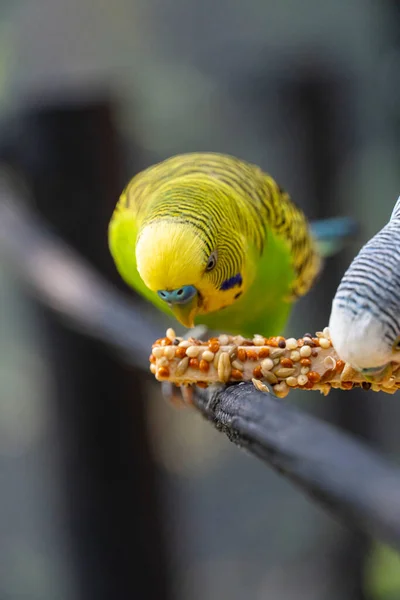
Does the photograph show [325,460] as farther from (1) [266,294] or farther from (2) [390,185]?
(2) [390,185]

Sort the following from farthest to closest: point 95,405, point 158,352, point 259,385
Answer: point 95,405, point 158,352, point 259,385

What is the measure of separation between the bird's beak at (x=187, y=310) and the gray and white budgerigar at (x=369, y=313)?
0.53m

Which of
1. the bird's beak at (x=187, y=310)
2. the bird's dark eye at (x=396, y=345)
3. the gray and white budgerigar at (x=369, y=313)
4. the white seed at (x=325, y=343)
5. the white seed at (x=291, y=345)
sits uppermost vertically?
the gray and white budgerigar at (x=369, y=313)

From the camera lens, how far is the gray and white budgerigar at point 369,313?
99 centimetres

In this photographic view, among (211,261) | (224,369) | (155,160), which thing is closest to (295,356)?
(224,369)

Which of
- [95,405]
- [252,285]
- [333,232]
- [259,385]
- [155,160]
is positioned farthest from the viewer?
[155,160]

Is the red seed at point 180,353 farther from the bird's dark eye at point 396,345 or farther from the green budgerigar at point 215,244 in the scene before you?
the bird's dark eye at point 396,345

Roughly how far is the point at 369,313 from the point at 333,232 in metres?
1.57

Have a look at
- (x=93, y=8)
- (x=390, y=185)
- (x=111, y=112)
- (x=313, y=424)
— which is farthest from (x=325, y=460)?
(x=390, y=185)

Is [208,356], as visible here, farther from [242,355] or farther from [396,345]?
[396,345]

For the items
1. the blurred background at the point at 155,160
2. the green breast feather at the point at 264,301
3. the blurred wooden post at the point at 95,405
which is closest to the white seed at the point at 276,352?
the green breast feather at the point at 264,301

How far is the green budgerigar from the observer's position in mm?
1424

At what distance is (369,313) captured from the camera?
0.98 metres

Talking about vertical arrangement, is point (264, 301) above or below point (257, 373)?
Result: below
